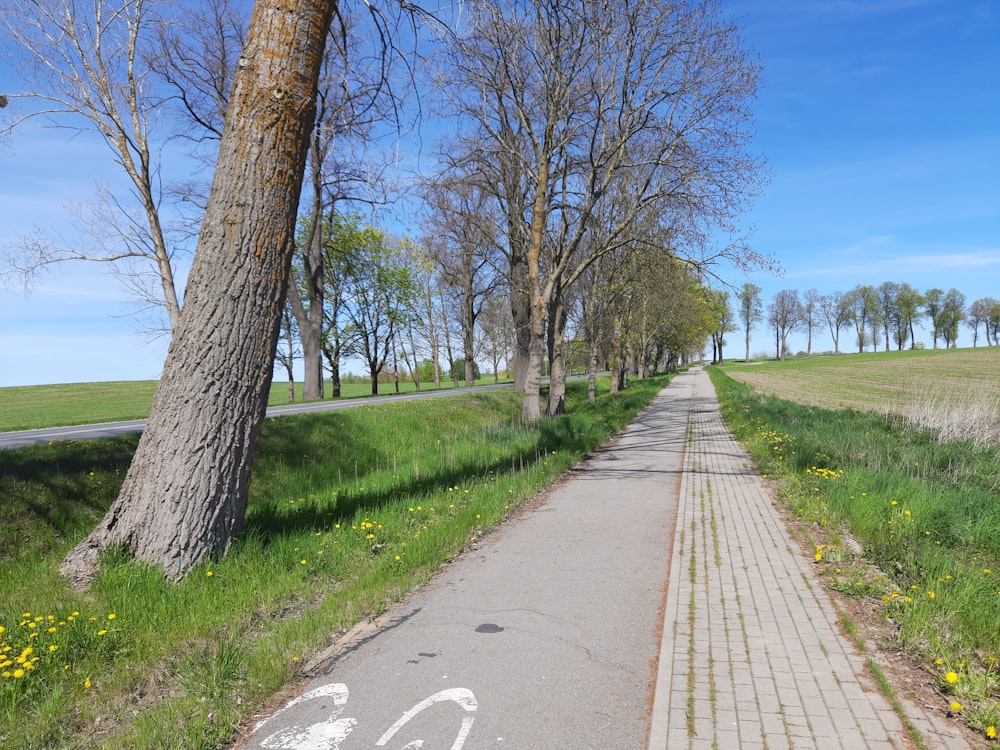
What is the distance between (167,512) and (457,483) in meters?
4.79

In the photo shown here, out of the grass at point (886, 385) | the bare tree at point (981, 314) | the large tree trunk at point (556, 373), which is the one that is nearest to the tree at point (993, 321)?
the bare tree at point (981, 314)

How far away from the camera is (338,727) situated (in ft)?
10.3

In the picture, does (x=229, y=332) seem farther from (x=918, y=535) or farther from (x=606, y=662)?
(x=918, y=535)

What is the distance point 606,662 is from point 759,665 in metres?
0.92

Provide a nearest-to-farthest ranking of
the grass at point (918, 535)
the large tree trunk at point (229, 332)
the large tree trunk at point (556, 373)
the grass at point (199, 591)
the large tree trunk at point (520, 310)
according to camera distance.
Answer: the grass at point (199, 591) → the grass at point (918, 535) → the large tree trunk at point (229, 332) → the large tree trunk at point (556, 373) → the large tree trunk at point (520, 310)

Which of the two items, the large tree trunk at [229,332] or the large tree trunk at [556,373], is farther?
the large tree trunk at [556,373]

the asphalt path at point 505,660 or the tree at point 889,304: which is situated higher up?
the tree at point 889,304

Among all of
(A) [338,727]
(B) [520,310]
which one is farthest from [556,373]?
(A) [338,727]

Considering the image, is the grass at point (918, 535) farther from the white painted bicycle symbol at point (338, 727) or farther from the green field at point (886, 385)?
the green field at point (886, 385)

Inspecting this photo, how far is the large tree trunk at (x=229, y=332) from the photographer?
4879 millimetres

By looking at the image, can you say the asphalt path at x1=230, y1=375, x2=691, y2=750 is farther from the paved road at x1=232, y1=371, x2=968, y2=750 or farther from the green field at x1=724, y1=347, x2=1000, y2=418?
the green field at x1=724, y1=347, x2=1000, y2=418

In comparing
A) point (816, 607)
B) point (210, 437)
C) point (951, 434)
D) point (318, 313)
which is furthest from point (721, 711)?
point (318, 313)

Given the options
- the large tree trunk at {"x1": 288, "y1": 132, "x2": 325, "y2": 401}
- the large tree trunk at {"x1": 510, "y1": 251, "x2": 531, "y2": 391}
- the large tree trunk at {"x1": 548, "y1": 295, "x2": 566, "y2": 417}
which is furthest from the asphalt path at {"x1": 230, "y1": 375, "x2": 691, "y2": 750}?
the large tree trunk at {"x1": 288, "y1": 132, "x2": 325, "y2": 401}

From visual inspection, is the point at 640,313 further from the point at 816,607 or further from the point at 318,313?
the point at 816,607
